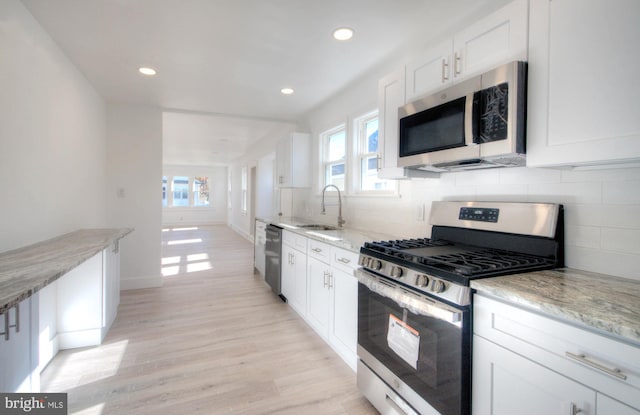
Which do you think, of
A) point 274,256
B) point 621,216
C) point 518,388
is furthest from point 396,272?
point 274,256

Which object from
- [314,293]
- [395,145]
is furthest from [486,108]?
[314,293]

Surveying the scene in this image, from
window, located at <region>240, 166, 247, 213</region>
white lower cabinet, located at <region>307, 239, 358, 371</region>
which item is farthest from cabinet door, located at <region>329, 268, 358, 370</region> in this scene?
window, located at <region>240, 166, 247, 213</region>

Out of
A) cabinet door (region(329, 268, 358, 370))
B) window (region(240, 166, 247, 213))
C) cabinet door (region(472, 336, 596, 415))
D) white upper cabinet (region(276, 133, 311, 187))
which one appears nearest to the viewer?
cabinet door (region(472, 336, 596, 415))

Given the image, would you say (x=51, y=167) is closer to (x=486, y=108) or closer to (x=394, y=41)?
(x=394, y=41)

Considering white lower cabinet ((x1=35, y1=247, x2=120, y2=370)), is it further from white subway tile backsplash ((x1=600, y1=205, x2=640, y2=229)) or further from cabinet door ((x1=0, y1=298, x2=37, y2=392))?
white subway tile backsplash ((x1=600, y1=205, x2=640, y2=229))

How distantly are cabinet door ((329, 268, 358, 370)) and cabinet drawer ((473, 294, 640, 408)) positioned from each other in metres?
1.00

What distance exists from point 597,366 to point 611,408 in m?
0.11

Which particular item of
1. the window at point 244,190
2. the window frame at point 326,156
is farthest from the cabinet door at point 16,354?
the window at point 244,190

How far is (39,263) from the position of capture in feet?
5.13

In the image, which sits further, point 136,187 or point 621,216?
point 136,187

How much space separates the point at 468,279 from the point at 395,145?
124 centimetres

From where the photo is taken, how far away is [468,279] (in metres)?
1.21

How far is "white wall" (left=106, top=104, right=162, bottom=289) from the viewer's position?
157 inches

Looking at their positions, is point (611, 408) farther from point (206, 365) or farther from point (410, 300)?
point (206, 365)
